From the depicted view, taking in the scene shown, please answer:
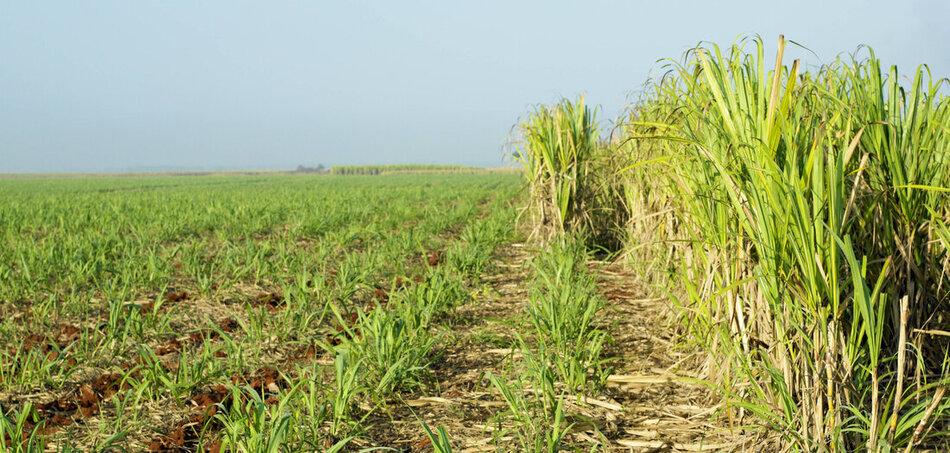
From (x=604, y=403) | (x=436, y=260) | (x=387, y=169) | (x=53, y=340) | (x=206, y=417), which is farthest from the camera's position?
(x=387, y=169)

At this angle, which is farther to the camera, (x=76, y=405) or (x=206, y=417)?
(x=76, y=405)

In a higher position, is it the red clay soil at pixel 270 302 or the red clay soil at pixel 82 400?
the red clay soil at pixel 270 302

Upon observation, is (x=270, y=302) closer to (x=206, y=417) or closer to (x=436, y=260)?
(x=436, y=260)

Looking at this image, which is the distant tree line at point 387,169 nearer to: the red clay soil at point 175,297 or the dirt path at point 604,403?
the red clay soil at point 175,297

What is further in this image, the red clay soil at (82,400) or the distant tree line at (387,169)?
the distant tree line at (387,169)

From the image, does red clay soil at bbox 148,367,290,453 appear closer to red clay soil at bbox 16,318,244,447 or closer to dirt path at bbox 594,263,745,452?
red clay soil at bbox 16,318,244,447

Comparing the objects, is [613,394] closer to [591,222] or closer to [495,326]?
[495,326]

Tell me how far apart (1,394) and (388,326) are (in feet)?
6.83

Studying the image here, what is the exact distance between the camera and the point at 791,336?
2.19 metres

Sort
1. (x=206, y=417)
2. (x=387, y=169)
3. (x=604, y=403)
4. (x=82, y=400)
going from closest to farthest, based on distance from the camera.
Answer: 1. (x=206, y=417)
2. (x=604, y=403)
3. (x=82, y=400)
4. (x=387, y=169)

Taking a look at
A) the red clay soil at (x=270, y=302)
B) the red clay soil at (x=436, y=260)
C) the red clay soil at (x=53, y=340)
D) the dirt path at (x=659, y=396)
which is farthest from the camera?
the red clay soil at (x=436, y=260)

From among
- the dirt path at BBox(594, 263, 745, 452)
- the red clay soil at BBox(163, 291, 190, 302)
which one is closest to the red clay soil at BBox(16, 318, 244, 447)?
the red clay soil at BBox(163, 291, 190, 302)

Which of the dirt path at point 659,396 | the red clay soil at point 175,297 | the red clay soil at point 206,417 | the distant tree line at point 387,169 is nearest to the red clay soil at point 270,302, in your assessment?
the red clay soil at point 175,297

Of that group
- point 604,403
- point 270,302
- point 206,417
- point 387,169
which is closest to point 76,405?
point 206,417
